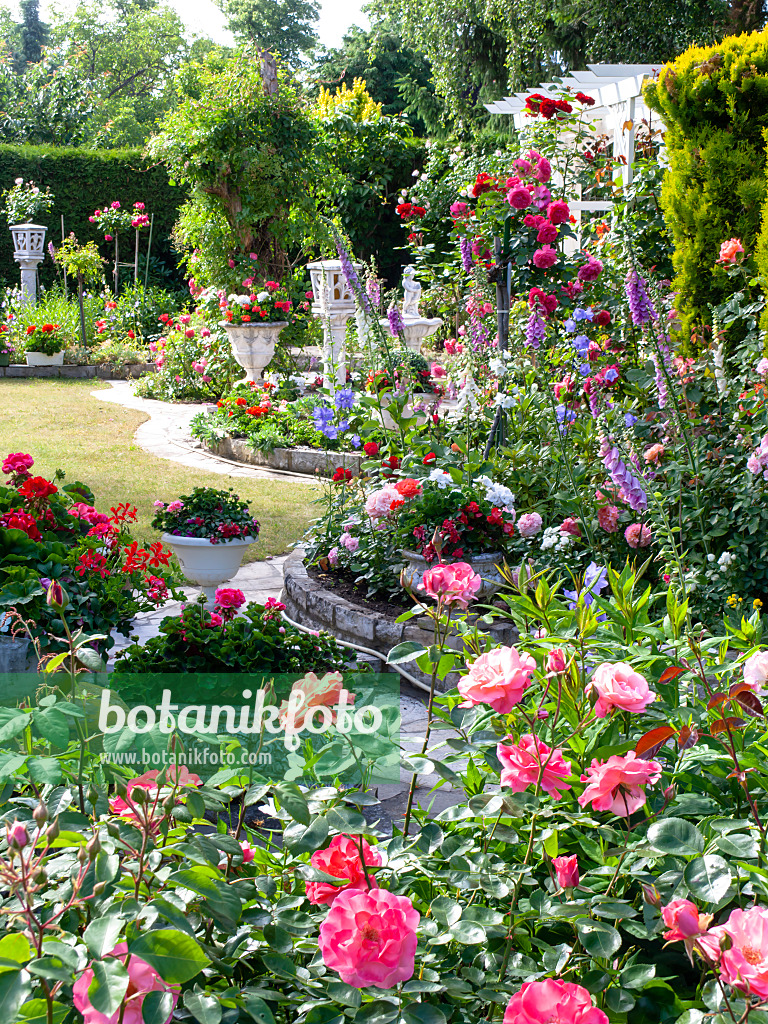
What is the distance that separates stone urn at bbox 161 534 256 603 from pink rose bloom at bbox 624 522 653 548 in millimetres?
1512

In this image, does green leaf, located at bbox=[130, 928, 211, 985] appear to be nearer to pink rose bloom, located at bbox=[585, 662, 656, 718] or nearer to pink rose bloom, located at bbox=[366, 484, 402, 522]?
pink rose bloom, located at bbox=[585, 662, 656, 718]

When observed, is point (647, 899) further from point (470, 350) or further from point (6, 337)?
point (6, 337)

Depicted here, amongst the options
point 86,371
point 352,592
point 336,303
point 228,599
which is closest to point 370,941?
point 228,599

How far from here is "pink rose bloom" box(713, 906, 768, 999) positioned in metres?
0.63

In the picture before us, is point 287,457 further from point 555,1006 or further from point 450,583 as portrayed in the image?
point 555,1006

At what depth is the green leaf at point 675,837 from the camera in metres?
0.85

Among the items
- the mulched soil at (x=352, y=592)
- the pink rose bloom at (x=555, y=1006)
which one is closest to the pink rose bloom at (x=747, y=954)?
the pink rose bloom at (x=555, y=1006)

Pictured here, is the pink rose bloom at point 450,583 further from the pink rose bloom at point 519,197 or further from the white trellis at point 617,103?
the white trellis at point 617,103

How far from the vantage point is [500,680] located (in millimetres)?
968

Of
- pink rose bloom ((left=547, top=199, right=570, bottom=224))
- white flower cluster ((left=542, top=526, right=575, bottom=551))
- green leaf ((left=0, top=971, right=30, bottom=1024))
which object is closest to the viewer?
green leaf ((left=0, top=971, right=30, bottom=1024))

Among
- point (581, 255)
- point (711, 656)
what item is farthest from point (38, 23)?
point (711, 656)

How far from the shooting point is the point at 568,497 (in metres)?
3.07

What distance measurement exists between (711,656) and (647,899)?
79 cm

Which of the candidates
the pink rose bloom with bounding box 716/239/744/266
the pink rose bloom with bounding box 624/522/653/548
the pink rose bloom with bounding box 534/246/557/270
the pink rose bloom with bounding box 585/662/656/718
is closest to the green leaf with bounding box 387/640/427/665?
the pink rose bloom with bounding box 585/662/656/718
